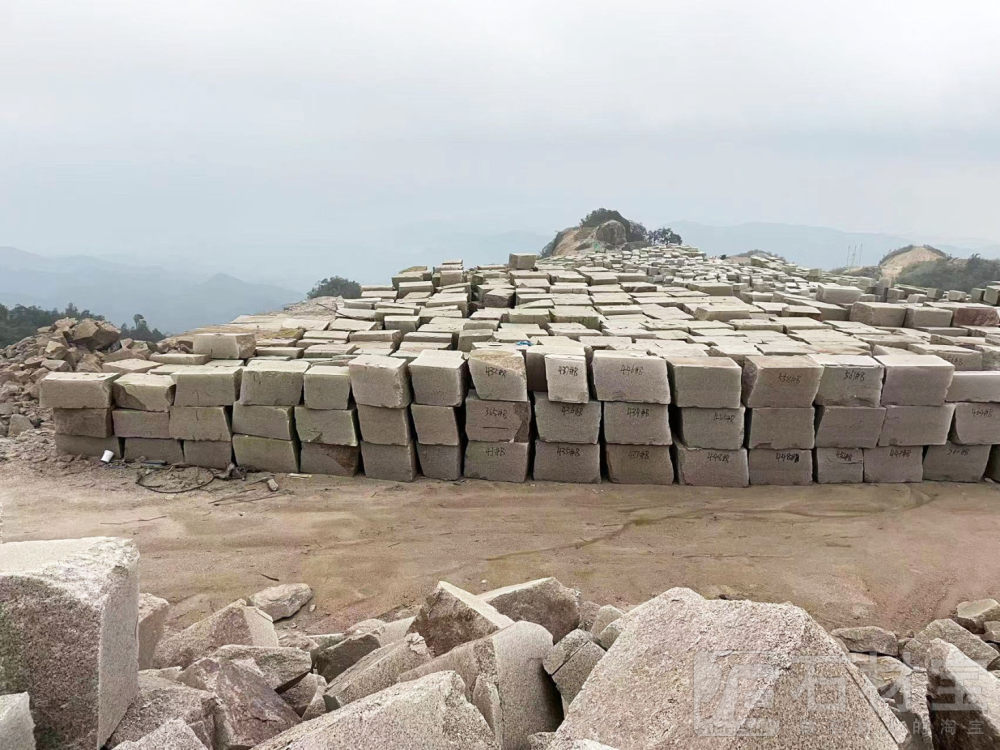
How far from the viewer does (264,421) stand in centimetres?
663

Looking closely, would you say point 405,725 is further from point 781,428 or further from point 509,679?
point 781,428

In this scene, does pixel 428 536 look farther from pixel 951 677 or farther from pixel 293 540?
pixel 951 677

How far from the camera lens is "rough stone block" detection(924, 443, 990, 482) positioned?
687 centimetres

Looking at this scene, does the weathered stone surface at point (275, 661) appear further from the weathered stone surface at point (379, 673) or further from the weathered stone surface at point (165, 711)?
the weathered stone surface at point (165, 711)

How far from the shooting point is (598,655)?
2.65 meters


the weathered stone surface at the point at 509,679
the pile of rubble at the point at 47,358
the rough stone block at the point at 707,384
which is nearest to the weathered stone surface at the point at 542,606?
the weathered stone surface at the point at 509,679

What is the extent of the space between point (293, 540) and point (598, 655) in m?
3.65

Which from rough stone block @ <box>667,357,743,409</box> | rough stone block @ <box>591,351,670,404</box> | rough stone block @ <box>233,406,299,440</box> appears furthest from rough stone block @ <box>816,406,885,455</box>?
rough stone block @ <box>233,406,299,440</box>

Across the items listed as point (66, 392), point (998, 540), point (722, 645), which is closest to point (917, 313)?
point (998, 540)

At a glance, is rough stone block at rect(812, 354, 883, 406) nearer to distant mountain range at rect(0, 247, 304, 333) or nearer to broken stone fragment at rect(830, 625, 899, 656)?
broken stone fragment at rect(830, 625, 899, 656)

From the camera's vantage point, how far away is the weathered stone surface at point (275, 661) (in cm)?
294

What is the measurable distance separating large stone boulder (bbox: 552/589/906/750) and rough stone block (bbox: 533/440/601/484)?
426 cm

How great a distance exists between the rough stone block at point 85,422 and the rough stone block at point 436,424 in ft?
10.6

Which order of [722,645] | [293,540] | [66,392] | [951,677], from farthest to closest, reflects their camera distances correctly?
[66,392], [293,540], [951,677], [722,645]
